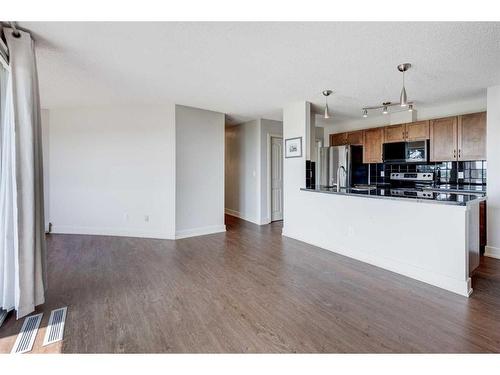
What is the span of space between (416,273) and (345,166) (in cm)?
316

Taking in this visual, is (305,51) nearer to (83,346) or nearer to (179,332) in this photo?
(179,332)

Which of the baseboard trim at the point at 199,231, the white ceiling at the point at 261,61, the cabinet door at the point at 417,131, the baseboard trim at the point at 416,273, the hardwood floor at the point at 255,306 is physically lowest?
the hardwood floor at the point at 255,306

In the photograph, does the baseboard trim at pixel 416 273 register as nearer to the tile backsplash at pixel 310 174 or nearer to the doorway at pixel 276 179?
the tile backsplash at pixel 310 174

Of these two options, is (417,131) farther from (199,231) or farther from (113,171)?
(113,171)

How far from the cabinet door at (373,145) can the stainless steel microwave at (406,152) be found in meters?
0.11

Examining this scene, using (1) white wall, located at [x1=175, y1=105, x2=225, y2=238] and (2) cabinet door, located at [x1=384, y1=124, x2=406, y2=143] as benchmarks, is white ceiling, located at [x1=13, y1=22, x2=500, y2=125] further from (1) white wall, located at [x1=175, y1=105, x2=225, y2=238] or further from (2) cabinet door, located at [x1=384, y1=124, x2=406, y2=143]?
(2) cabinet door, located at [x1=384, y1=124, x2=406, y2=143]

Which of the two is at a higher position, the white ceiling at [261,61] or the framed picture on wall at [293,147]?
the white ceiling at [261,61]

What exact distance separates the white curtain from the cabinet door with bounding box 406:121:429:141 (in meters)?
5.25

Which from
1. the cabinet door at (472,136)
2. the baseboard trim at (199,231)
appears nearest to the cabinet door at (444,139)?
the cabinet door at (472,136)

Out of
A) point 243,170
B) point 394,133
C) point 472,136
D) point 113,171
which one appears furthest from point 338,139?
point 113,171

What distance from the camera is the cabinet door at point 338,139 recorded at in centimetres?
566

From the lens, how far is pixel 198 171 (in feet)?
14.8

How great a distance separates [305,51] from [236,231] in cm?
330
